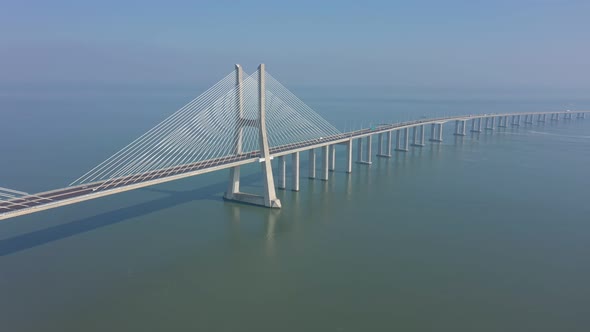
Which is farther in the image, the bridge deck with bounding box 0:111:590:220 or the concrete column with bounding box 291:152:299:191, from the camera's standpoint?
the concrete column with bounding box 291:152:299:191

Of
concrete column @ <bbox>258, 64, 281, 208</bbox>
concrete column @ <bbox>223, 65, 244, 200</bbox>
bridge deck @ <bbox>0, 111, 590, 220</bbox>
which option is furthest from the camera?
concrete column @ <bbox>223, 65, 244, 200</bbox>

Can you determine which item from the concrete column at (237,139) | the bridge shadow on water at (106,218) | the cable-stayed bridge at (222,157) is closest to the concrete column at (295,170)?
the cable-stayed bridge at (222,157)

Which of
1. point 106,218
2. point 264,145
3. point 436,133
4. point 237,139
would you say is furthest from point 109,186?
point 436,133

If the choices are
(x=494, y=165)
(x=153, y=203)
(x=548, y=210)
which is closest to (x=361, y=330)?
(x=153, y=203)

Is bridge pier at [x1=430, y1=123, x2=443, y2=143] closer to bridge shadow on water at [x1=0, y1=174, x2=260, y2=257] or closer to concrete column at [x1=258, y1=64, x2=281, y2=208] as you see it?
bridge shadow on water at [x1=0, y1=174, x2=260, y2=257]

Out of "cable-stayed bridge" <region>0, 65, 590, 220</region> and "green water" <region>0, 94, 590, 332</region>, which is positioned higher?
"cable-stayed bridge" <region>0, 65, 590, 220</region>

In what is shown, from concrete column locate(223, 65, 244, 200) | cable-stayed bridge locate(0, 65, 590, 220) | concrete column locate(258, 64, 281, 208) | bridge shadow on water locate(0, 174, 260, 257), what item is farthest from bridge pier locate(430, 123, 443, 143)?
concrete column locate(258, 64, 281, 208)

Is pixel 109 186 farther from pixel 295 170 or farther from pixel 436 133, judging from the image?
pixel 436 133
